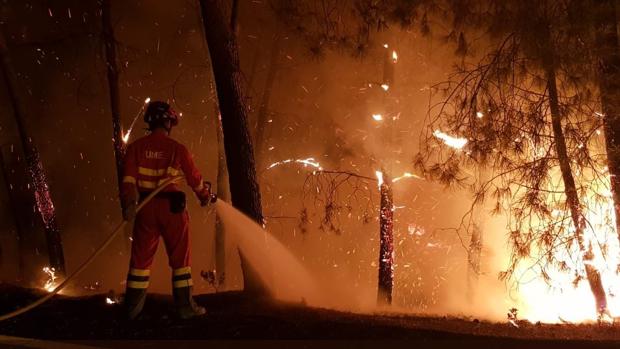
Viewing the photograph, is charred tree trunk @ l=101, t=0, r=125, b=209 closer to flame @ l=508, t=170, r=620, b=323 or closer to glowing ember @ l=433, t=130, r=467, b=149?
glowing ember @ l=433, t=130, r=467, b=149

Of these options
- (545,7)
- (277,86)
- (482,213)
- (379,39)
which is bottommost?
(482,213)

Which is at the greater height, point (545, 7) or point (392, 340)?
point (545, 7)

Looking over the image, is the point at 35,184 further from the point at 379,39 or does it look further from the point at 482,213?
the point at 482,213

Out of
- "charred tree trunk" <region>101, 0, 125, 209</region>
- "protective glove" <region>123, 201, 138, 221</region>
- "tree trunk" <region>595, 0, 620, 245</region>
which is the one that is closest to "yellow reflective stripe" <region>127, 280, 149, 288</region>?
"protective glove" <region>123, 201, 138, 221</region>

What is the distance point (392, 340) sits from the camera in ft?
15.7

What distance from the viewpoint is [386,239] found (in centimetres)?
1187

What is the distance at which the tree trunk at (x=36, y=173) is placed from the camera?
1178 cm

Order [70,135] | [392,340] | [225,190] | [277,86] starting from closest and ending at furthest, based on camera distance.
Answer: [392,340]
[225,190]
[277,86]
[70,135]

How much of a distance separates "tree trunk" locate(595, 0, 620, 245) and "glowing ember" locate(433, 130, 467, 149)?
1.84 m

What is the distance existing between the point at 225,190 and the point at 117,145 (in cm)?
591

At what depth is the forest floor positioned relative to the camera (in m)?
4.68

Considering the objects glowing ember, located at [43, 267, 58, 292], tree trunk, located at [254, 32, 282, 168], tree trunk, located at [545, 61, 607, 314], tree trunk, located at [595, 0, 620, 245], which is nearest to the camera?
tree trunk, located at [595, 0, 620, 245]

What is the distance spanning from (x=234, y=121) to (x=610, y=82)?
486cm

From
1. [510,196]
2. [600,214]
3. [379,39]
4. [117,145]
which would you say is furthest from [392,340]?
[117,145]
